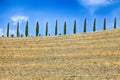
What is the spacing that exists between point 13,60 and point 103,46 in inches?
361

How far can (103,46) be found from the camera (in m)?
30.0

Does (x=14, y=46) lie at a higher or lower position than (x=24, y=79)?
higher

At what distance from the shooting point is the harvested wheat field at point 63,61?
67.9 feet

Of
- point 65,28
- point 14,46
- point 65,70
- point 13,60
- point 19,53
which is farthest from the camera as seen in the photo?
point 65,28

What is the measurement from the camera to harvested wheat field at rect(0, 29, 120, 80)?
2069 centimetres

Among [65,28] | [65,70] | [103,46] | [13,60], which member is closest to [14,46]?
[13,60]

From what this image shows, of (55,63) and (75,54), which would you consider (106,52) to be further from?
(55,63)

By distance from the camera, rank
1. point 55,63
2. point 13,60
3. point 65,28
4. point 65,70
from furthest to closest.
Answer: point 65,28 < point 13,60 < point 55,63 < point 65,70

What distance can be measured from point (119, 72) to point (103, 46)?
951 centimetres

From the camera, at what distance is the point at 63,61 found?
81.5 feet

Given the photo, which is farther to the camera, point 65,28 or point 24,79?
point 65,28

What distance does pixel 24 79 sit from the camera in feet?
66.3

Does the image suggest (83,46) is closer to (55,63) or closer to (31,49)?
(31,49)

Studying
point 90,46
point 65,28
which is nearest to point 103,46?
point 90,46
